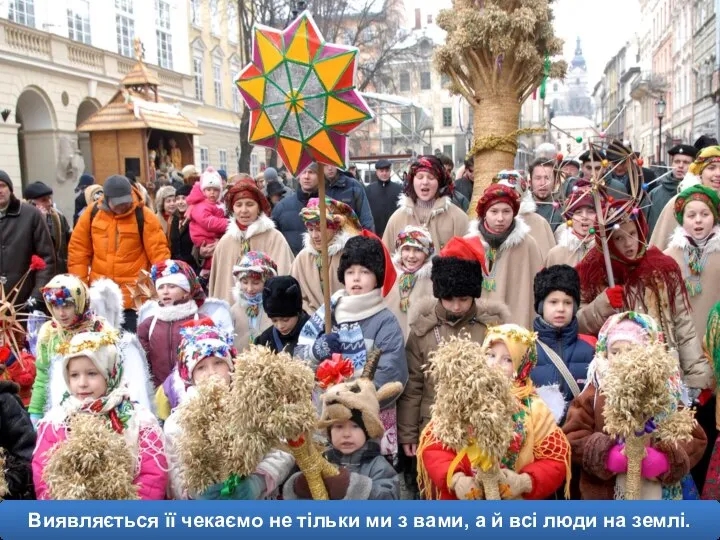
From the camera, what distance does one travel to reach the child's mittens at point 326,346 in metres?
3.70

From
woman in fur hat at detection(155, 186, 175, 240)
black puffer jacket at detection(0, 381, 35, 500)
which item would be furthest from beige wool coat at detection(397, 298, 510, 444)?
woman in fur hat at detection(155, 186, 175, 240)

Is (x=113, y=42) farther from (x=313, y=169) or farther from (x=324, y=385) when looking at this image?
(x=324, y=385)

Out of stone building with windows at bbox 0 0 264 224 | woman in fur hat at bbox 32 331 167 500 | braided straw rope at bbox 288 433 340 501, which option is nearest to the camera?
braided straw rope at bbox 288 433 340 501

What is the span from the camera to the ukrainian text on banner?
8.10ft

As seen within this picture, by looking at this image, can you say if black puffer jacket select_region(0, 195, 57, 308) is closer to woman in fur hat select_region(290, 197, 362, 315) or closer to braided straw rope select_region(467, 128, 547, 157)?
woman in fur hat select_region(290, 197, 362, 315)

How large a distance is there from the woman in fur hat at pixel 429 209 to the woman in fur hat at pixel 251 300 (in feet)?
4.02

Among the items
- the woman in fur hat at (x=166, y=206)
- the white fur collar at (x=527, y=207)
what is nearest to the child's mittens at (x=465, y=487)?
the white fur collar at (x=527, y=207)

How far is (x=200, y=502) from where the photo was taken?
2.54 meters

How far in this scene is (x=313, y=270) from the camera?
5418mm

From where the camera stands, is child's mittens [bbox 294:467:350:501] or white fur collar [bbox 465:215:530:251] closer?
child's mittens [bbox 294:467:350:501]

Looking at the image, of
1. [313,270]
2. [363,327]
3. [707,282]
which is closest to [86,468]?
[363,327]

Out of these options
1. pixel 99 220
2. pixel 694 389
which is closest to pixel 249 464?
pixel 694 389

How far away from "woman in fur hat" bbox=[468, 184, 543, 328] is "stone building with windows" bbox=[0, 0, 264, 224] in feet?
56.6

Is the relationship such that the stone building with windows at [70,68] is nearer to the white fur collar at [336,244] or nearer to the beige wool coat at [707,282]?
the white fur collar at [336,244]
